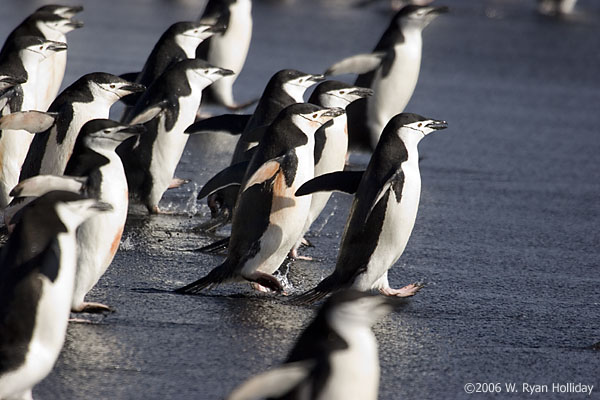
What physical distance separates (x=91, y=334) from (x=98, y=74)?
215 cm

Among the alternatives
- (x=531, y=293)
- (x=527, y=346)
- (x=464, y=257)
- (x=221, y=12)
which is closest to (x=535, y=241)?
(x=464, y=257)

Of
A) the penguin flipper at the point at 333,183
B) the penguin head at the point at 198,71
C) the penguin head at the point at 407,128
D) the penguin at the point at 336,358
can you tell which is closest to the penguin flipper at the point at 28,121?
the penguin head at the point at 198,71

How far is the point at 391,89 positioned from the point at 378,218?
12.8 ft

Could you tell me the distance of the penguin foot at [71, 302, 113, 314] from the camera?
4.62 meters

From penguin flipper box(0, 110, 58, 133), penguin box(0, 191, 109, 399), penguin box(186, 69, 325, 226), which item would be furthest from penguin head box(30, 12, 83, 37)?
penguin box(0, 191, 109, 399)

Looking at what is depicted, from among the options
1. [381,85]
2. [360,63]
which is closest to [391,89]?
[381,85]

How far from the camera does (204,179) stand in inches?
309

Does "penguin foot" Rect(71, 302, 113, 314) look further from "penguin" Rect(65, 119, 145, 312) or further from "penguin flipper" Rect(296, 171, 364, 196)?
"penguin flipper" Rect(296, 171, 364, 196)

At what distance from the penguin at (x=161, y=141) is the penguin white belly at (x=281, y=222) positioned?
62.6 inches

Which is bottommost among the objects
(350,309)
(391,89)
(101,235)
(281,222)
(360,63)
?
(391,89)

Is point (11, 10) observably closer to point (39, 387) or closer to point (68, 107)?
point (68, 107)

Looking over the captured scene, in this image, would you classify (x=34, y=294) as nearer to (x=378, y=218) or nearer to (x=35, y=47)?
(x=378, y=218)

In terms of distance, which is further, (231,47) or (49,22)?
(231,47)

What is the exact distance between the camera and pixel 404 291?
5281mm
